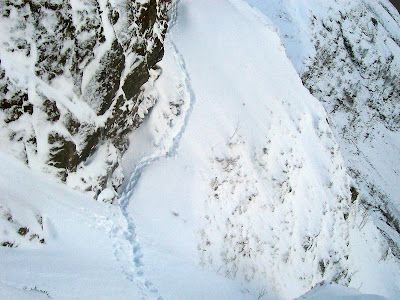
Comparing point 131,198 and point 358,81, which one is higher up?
point 131,198

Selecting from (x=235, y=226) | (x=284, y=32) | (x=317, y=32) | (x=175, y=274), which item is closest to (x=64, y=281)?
(x=175, y=274)

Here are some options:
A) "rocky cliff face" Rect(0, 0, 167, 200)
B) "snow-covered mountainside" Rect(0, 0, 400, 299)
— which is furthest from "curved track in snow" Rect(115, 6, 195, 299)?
"rocky cliff face" Rect(0, 0, 167, 200)

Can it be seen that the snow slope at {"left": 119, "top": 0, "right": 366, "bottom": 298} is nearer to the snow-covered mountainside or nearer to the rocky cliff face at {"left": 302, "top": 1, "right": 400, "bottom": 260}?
the snow-covered mountainside

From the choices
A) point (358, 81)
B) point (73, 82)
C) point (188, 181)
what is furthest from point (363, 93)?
point (73, 82)

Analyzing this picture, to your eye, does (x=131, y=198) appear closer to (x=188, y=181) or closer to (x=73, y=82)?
(x=188, y=181)

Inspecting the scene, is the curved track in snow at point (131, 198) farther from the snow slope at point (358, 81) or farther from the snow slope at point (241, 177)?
the snow slope at point (358, 81)

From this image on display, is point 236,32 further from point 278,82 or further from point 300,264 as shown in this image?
point 300,264
